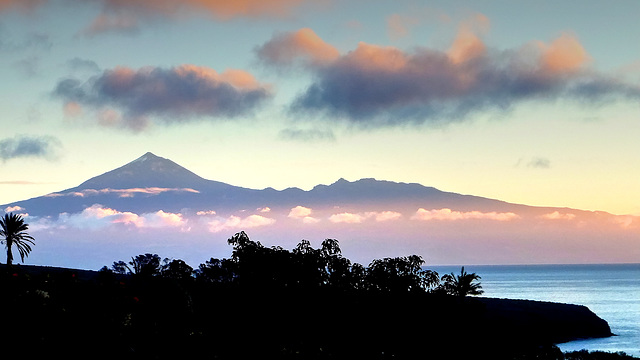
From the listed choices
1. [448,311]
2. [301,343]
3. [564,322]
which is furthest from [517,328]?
[301,343]

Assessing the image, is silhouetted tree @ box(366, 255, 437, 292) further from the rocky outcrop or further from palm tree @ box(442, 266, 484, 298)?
the rocky outcrop

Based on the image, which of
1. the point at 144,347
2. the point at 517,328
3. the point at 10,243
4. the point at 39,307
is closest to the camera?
the point at 39,307

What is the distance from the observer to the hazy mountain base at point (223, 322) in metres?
29.5

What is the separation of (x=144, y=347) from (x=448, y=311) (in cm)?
3076

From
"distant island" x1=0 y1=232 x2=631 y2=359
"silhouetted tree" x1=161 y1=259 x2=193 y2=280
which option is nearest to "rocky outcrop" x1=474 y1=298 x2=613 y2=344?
"distant island" x1=0 y1=232 x2=631 y2=359

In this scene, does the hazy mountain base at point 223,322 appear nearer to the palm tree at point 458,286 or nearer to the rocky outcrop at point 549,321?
the palm tree at point 458,286

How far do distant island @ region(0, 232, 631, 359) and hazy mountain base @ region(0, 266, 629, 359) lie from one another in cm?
7

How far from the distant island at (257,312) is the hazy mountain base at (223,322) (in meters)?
0.07

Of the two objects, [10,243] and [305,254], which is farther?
[10,243]

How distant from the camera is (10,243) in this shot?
9631cm

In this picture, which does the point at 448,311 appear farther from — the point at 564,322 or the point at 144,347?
the point at 564,322

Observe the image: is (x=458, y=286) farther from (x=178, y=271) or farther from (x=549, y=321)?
(x=549, y=321)

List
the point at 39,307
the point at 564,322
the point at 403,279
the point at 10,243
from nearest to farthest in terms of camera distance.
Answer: the point at 39,307, the point at 403,279, the point at 10,243, the point at 564,322

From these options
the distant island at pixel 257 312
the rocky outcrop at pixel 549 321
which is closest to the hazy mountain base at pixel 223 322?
the distant island at pixel 257 312
